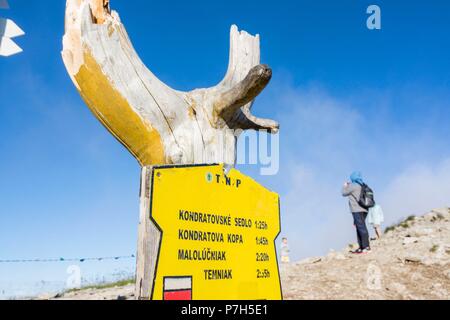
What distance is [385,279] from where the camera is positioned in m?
7.84

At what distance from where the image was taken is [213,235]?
2.52 meters

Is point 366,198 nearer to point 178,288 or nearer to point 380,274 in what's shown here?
point 380,274

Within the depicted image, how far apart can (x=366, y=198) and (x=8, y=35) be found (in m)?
8.01

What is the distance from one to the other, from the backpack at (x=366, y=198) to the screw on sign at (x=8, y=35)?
783cm

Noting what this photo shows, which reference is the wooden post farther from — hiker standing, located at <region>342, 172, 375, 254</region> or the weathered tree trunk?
hiker standing, located at <region>342, 172, 375, 254</region>

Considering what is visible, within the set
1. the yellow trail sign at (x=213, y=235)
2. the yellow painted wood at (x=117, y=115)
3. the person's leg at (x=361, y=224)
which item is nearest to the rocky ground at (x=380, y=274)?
the person's leg at (x=361, y=224)

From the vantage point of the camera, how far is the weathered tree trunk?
8.68 ft

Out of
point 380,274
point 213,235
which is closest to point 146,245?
point 213,235

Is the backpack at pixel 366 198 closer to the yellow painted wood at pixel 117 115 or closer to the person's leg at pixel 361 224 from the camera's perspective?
the person's leg at pixel 361 224

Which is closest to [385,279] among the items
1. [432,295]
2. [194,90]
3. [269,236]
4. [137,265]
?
[432,295]

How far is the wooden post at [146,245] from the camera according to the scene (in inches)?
83.0

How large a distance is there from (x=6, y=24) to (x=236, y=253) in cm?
226

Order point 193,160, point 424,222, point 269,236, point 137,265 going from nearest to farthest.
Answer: point 137,265
point 193,160
point 269,236
point 424,222

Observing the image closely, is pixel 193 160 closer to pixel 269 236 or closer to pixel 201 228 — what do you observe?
pixel 201 228
